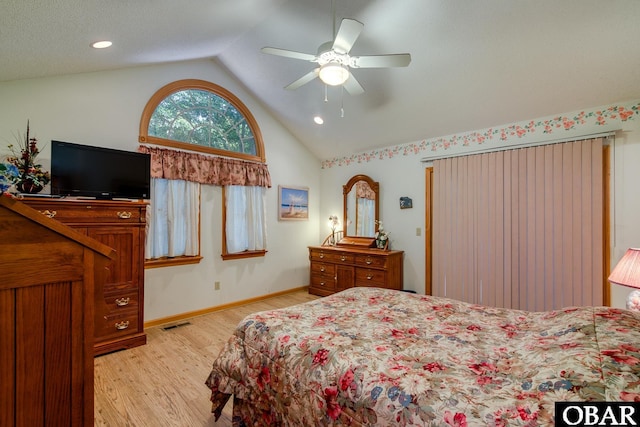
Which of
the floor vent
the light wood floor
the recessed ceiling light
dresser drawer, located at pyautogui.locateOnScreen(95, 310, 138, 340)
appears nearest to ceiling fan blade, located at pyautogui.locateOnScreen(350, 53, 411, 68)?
the recessed ceiling light

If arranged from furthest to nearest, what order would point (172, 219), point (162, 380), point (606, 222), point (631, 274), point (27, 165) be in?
point (172, 219), point (606, 222), point (27, 165), point (162, 380), point (631, 274)

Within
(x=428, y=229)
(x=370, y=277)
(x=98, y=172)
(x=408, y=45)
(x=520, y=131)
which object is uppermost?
(x=408, y=45)

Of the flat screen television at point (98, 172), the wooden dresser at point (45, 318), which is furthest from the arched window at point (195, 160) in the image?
the wooden dresser at point (45, 318)

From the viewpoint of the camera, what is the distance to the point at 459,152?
3711 millimetres

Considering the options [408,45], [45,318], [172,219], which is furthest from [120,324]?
[408,45]

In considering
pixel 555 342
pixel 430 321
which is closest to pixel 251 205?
pixel 430 321

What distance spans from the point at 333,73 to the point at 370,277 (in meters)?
2.86

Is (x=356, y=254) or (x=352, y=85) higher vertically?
(x=352, y=85)

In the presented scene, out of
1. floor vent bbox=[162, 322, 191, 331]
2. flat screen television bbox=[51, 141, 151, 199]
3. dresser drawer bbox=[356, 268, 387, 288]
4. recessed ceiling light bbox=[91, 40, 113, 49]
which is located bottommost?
floor vent bbox=[162, 322, 191, 331]

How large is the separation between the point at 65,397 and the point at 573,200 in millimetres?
3987

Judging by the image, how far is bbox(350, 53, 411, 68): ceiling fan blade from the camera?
217cm

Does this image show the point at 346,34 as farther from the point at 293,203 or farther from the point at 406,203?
the point at 293,203

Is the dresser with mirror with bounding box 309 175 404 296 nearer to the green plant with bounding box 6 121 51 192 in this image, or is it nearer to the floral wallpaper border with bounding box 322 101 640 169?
the floral wallpaper border with bounding box 322 101 640 169

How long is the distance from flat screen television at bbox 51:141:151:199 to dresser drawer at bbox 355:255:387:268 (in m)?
2.84
